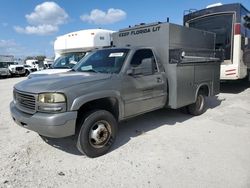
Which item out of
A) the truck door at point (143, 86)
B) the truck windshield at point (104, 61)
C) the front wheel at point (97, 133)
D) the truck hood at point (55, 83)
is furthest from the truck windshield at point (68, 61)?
the front wheel at point (97, 133)

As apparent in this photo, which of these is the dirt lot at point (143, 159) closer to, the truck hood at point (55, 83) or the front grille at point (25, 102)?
the front grille at point (25, 102)

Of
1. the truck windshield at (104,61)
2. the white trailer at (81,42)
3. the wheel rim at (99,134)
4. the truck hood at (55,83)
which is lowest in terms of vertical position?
the wheel rim at (99,134)

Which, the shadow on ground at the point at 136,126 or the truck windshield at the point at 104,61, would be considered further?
the truck windshield at the point at 104,61

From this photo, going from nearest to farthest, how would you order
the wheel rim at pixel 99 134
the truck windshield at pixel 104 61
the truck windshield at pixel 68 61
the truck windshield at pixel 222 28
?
1. the wheel rim at pixel 99 134
2. the truck windshield at pixel 104 61
3. the truck windshield at pixel 222 28
4. the truck windshield at pixel 68 61

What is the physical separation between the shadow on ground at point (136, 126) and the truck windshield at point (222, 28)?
9.66ft

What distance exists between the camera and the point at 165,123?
6328 millimetres

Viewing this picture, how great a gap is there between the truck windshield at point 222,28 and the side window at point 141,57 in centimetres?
529

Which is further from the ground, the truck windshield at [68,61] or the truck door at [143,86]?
the truck windshield at [68,61]

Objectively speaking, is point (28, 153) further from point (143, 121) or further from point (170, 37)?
point (170, 37)

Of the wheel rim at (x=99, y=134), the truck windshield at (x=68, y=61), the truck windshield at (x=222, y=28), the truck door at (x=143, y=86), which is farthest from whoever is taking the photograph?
the truck windshield at (x=68, y=61)

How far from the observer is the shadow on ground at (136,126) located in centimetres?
488

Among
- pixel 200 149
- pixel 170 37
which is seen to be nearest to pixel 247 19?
pixel 170 37

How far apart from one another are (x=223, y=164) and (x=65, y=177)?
8.15 feet

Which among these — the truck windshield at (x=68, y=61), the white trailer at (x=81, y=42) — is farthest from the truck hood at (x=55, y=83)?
the white trailer at (x=81, y=42)
